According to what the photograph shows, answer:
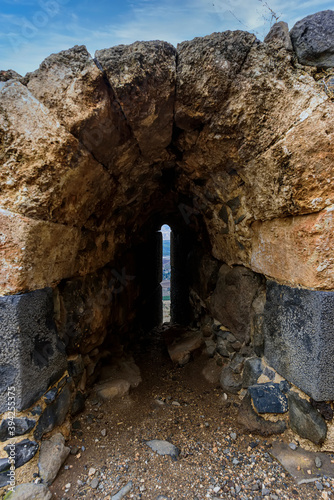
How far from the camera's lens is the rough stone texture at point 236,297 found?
7.22ft

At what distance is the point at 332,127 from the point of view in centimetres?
135

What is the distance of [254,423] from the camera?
1775 millimetres

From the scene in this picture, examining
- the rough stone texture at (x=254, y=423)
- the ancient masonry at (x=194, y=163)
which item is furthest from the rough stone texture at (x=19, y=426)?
the rough stone texture at (x=254, y=423)

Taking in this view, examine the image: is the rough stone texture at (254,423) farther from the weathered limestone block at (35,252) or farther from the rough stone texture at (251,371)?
the weathered limestone block at (35,252)

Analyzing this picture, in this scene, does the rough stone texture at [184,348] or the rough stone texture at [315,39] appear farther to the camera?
the rough stone texture at [184,348]

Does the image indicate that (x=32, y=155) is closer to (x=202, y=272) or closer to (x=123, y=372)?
(x=123, y=372)

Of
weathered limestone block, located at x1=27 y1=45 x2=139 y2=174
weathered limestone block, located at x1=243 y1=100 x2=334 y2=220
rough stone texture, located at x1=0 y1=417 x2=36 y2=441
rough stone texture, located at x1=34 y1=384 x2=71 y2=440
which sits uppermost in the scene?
weathered limestone block, located at x1=27 y1=45 x2=139 y2=174

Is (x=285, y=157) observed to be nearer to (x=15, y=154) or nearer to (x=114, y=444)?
(x=15, y=154)

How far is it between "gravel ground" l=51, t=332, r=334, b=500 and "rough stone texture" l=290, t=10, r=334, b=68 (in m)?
2.30

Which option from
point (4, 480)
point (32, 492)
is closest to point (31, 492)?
point (32, 492)

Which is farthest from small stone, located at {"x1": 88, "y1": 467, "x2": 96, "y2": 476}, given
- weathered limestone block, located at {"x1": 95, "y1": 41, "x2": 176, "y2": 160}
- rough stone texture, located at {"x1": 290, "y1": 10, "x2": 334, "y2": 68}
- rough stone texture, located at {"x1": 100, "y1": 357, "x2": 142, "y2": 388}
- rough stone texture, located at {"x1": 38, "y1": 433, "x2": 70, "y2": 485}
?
rough stone texture, located at {"x1": 290, "y1": 10, "x2": 334, "y2": 68}

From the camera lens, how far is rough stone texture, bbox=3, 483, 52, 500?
1.28m

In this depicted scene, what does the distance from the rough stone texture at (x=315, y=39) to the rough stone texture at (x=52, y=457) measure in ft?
8.75

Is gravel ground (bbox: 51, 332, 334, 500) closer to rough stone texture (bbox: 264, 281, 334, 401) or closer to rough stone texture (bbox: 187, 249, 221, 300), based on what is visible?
rough stone texture (bbox: 264, 281, 334, 401)
